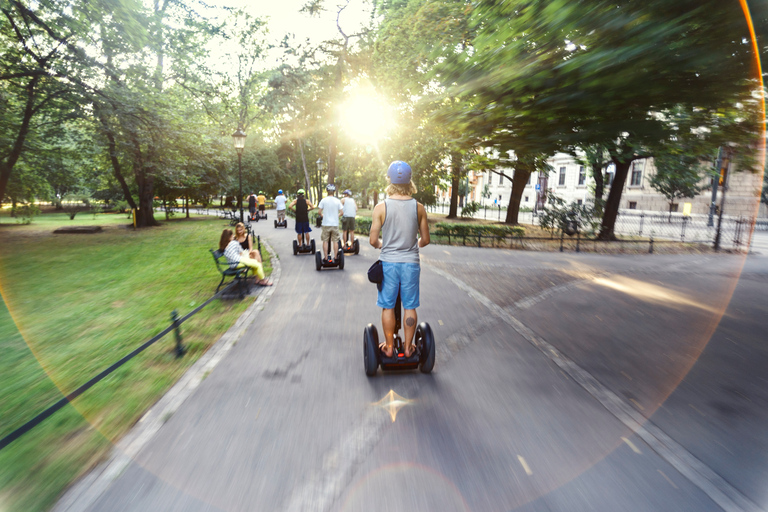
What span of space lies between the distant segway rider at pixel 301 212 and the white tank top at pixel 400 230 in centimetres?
745

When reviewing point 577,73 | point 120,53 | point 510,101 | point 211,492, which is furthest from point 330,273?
point 120,53

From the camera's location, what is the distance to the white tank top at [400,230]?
4281 millimetres

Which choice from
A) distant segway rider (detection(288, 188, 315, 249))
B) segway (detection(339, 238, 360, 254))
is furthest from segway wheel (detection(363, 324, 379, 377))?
segway (detection(339, 238, 360, 254))

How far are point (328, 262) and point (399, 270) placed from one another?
22.6ft

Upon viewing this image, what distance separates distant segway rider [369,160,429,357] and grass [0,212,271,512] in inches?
94.4

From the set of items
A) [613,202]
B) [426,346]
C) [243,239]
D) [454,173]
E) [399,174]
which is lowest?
[426,346]

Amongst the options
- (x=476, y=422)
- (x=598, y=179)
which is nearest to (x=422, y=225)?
(x=476, y=422)

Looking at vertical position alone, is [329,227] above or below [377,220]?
below

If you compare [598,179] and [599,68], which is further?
[598,179]

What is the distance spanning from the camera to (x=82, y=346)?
19.3ft

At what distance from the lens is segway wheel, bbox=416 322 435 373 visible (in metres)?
4.51

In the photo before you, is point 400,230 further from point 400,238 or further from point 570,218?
point 570,218

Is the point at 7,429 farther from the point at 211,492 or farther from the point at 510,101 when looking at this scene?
the point at 510,101

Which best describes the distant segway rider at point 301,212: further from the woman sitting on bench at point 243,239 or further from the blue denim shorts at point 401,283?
the blue denim shorts at point 401,283
